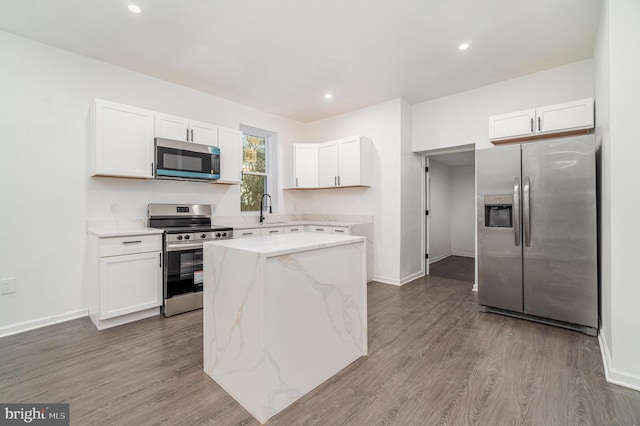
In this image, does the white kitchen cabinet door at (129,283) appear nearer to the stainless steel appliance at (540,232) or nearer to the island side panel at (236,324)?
the island side panel at (236,324)

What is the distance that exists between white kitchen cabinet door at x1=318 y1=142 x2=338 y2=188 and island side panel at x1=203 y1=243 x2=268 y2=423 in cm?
304

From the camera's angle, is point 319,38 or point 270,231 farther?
point 270,231

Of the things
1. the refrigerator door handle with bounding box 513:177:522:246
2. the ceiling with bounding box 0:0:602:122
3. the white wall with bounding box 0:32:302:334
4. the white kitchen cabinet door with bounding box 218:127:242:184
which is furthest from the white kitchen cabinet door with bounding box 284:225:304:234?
the refrigerator door handle with bounding box 513:177:522:246

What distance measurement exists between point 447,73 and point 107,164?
13.1 feet

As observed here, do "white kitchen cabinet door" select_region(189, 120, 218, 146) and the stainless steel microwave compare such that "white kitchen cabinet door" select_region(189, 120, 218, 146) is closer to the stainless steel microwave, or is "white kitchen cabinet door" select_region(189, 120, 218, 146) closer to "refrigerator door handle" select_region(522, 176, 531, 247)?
the stainless steel microwave

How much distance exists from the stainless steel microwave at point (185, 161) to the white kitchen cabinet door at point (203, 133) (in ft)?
0.37

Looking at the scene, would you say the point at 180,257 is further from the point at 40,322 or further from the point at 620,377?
the point at 620,377

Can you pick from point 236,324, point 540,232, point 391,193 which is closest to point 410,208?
point 391,193

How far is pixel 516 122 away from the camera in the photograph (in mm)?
3381

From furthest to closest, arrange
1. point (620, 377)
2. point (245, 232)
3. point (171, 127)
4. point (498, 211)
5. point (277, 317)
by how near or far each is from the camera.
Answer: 1. point (245, 232)
2. point (171, 127)
3. point (498, 211)
4. point (620, 377)
5. point (277, 317)

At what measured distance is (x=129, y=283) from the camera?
113 inches

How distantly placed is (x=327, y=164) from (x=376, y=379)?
3486mm

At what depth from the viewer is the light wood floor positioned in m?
1.61

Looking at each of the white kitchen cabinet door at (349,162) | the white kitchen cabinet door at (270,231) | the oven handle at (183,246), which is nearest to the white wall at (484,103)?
the white kitchen cabinet door at (349,162)
